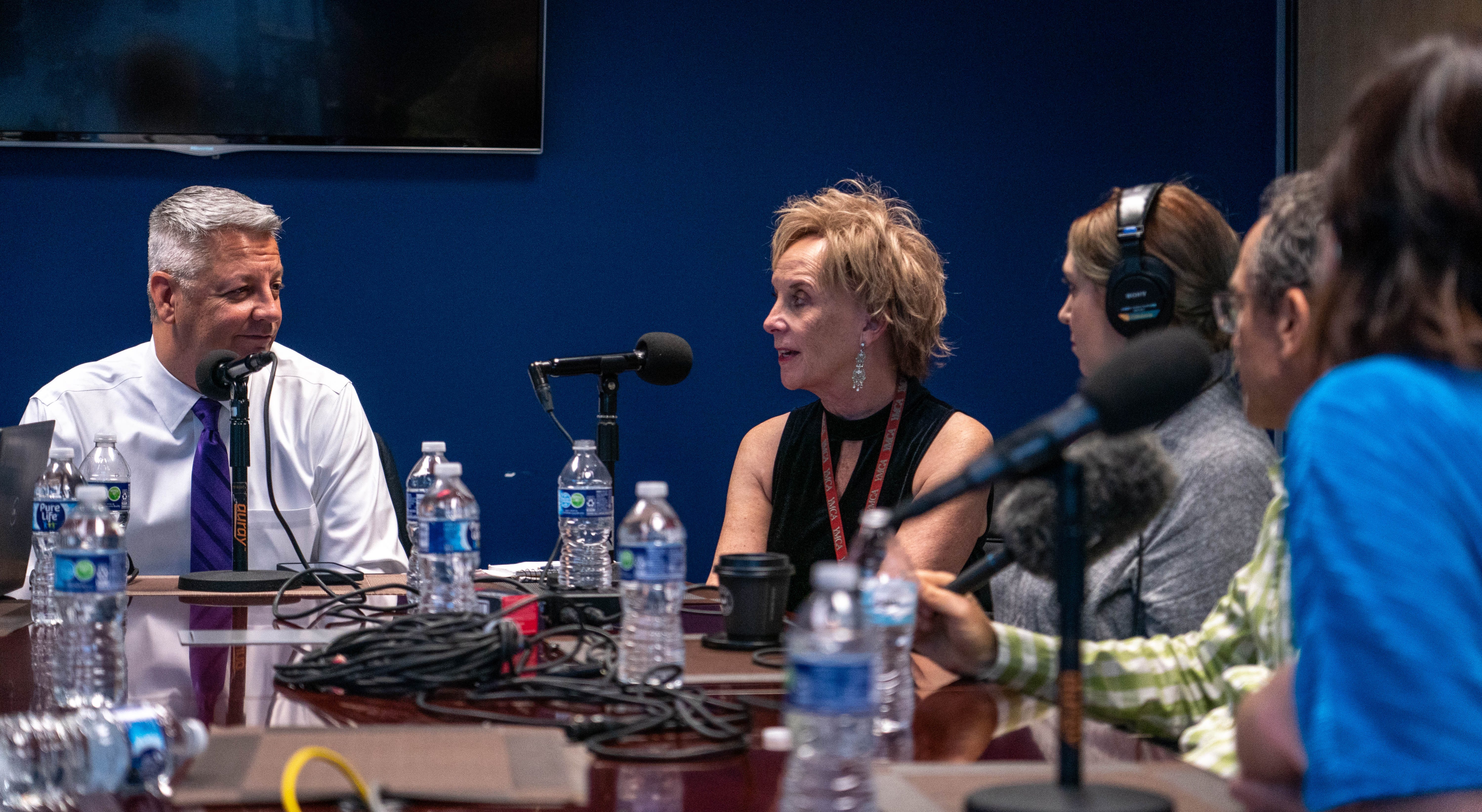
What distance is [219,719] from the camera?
49.7 inches

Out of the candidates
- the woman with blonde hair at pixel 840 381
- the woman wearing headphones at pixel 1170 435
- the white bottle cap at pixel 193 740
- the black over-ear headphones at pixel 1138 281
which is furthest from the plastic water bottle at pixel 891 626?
the woman with blonde hair at pixel 840 381

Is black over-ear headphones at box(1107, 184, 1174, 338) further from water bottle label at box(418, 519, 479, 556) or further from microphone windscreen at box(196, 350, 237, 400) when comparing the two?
microphone windscreen at box(196, 350, 237, 400)

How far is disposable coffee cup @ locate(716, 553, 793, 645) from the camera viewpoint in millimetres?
1621

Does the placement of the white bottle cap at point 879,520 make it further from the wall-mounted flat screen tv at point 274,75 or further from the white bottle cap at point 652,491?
the wall-mounted flat screen tv at point 274,75

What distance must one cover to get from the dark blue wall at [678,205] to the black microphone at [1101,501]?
8.58ft

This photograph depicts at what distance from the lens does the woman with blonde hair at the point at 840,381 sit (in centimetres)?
271

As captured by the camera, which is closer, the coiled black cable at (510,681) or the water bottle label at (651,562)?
the coiled black cable at (510,681)

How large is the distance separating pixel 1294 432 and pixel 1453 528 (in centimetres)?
11

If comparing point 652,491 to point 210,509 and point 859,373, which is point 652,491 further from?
point 210,509

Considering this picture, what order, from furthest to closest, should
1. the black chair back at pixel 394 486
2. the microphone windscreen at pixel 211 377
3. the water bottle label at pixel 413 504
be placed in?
1. the black chair back at pixel 394 486
2. the water bottle label at pixel 413 504
3. the microphone windscreen at pixel 211 377

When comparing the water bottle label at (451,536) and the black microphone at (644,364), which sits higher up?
the black microphone at (644,364)

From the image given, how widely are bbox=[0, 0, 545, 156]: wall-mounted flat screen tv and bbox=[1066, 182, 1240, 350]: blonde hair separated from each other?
7.50ft

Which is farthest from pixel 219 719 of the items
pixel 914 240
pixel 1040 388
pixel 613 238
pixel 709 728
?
pixel 1040 388

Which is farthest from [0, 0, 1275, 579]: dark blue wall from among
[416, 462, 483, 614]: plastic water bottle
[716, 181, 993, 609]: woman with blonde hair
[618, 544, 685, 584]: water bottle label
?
[618, 544, 685, 584]: water bottle label
